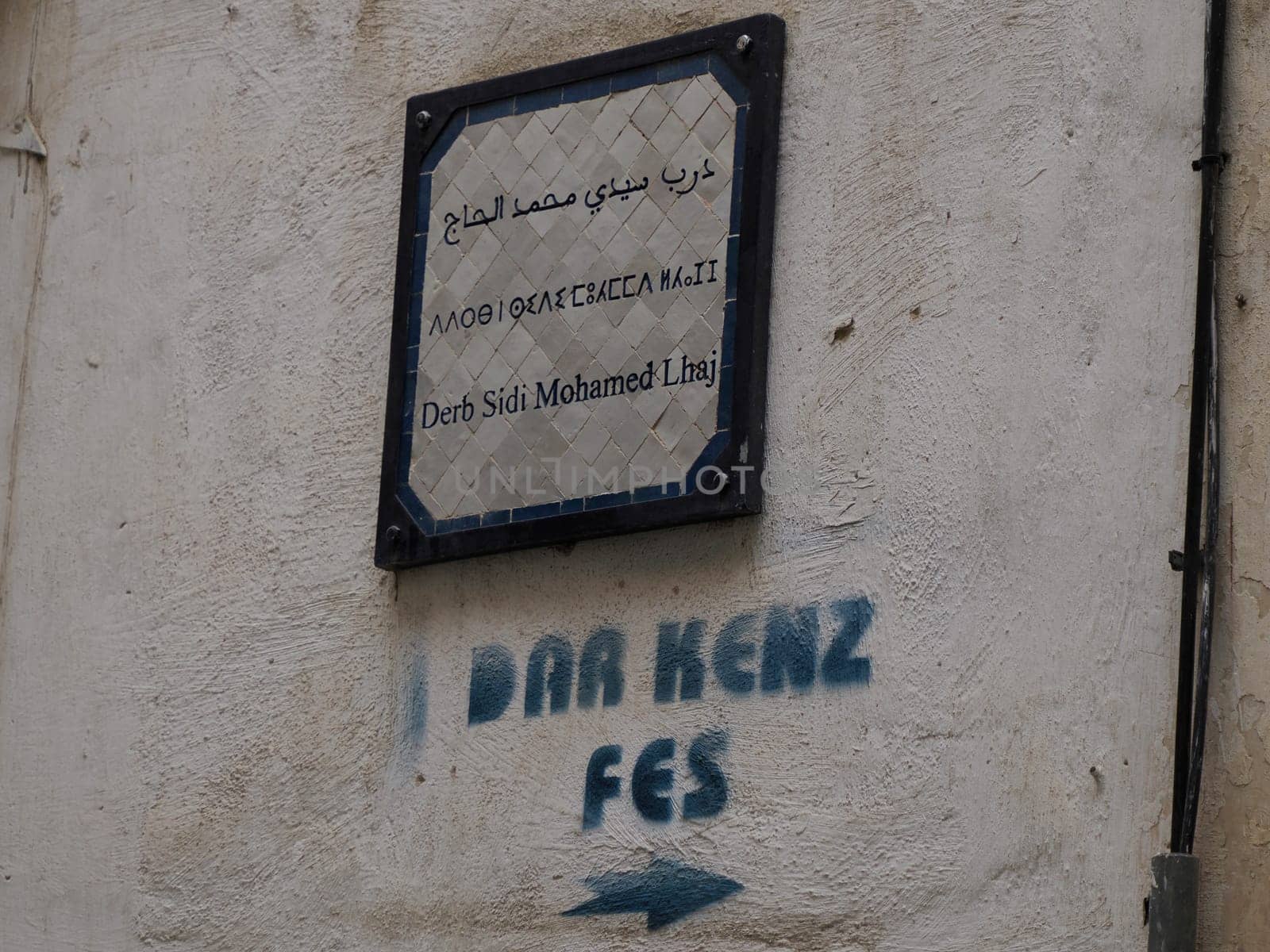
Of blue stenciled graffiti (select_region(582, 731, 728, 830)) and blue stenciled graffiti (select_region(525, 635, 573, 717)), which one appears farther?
blue stenciled graffiti (select_region(525, 635, 573, 717))

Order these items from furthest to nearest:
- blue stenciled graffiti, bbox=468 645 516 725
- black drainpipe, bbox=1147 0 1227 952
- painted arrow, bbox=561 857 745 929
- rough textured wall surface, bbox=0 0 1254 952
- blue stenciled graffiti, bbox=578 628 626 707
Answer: blue stenciled graffiti, bbox=468 645 516 725 → blue stenciled graffiti, bbox=578 628 626 707 → painted arrow, bbox=561 857 745 929 → rough textured wall surface, bbox=0 0 1254 952 → black drainpipe, bbox=1147 0 1227 952

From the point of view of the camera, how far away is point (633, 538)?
181 inches

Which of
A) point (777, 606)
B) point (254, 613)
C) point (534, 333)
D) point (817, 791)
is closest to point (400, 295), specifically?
point (534, 333)

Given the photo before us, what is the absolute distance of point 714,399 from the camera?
449 cm

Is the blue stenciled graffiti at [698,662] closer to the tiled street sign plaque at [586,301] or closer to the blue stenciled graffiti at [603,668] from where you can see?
the blue stenciled graffiti at [603,668]

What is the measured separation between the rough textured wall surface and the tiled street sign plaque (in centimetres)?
10

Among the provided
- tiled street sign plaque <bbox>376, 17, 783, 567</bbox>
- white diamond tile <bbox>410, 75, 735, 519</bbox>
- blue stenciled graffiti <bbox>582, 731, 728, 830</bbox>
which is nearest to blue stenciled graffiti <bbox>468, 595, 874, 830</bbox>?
blue stenciled graffiti <bbox>582, 731, 728, 830</bbox>

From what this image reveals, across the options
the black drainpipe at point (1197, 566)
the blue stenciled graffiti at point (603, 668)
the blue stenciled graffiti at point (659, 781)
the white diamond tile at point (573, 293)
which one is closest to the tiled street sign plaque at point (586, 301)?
the white diamond tile at point (573, 293)

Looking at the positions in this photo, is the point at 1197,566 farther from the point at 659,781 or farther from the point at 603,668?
the point at 603,668

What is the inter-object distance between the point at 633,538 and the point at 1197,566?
4.09 feet

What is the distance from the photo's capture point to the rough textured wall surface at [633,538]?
404 cm

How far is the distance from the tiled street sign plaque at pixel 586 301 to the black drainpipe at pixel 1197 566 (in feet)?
3.06

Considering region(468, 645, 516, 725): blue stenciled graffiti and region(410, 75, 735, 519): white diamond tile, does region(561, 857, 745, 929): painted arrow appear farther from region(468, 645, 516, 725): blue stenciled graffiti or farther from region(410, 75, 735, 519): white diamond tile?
region(410, 75, 735, 519): white diamond tile

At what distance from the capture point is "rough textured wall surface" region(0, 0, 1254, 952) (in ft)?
13.3
